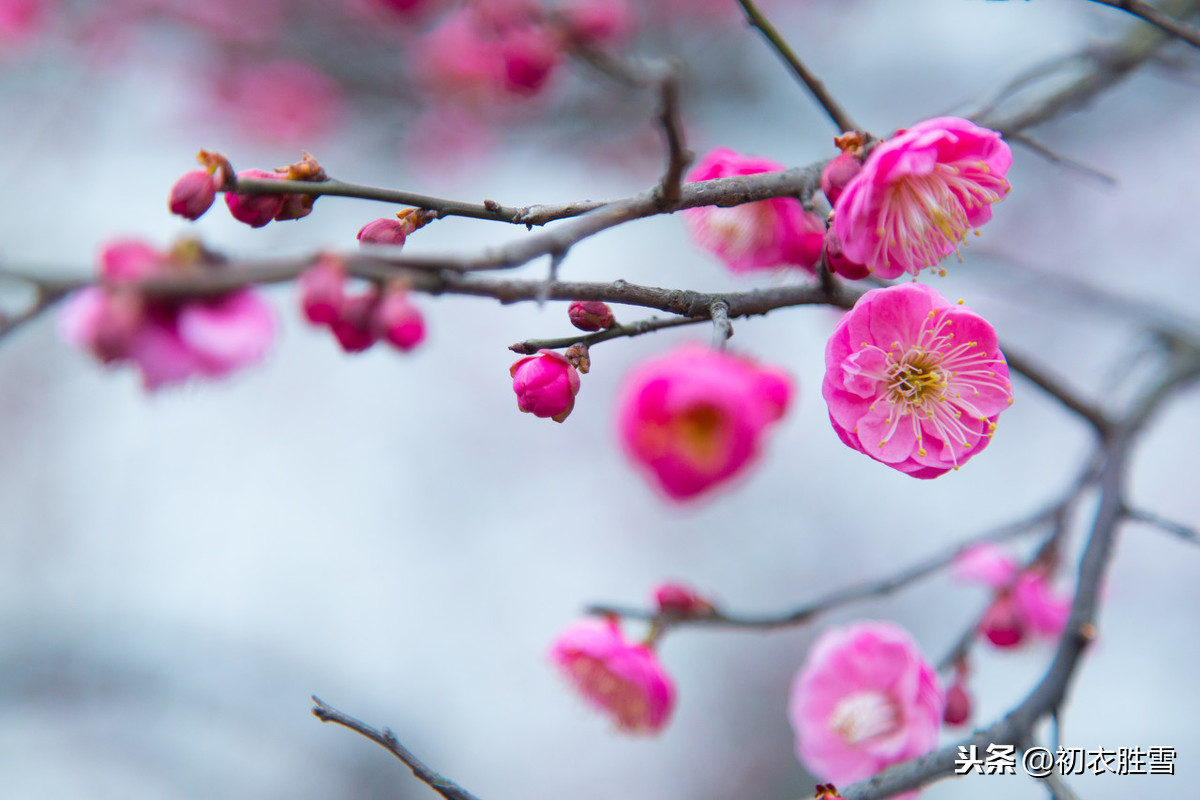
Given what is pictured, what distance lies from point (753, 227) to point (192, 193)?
0.57m

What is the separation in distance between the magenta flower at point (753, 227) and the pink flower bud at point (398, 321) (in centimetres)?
35

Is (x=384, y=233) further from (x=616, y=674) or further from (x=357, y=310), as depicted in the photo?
(x=616, y=674)

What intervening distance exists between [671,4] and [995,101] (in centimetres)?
205

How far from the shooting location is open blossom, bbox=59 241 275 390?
0.39 m

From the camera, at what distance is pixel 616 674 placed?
0.99 meters

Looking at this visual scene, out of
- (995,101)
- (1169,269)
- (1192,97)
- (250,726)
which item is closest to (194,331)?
(995,101)

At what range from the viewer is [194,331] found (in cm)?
44

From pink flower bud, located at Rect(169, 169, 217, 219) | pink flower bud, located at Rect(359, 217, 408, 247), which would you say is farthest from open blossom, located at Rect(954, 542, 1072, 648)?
pink flower bud, located at Rect(169, 169, 217, 219)

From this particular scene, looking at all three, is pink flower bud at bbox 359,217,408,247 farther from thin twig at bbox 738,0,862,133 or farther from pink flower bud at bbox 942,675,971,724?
pink flower bud at bbox 942,675,971,724

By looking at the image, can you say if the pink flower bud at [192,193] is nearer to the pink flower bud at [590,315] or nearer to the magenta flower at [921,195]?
the pink flower bud at [590,315]

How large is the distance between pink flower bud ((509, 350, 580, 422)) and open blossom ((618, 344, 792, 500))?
0.75ft

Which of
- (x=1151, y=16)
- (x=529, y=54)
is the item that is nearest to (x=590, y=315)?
(x=1151, y=16)

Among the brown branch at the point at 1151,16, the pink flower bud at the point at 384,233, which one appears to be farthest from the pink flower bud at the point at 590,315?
the brown branch at the point at 1151,16

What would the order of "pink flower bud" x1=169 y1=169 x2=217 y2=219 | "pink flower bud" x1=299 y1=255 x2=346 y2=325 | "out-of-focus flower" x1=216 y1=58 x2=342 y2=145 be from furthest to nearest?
"out-of-focus flower" x1=216 y1=58 x2=342 y2=145 < "pink flower bud" x1=169 y1=169 x2=217 y2=219 < "pink flower bud" x1=299 y1=255 x2=346 y2=325
